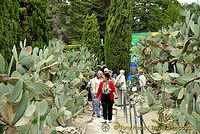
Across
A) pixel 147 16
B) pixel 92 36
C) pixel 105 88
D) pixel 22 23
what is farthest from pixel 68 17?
pixel 105 88

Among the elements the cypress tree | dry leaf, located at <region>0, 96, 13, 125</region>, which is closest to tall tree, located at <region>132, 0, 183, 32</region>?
the cypress tree

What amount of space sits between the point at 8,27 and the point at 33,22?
1.40 meters

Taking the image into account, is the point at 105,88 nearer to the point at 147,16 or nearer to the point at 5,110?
the point at 5,110

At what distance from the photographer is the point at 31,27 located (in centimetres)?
721

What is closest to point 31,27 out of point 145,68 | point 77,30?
point 145,68

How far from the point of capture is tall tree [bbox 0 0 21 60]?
18.4 ft

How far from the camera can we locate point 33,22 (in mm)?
7297

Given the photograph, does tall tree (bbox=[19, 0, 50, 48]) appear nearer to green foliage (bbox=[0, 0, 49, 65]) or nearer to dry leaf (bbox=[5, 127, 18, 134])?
green foliage (bbox=[0, 0, 49, 65])

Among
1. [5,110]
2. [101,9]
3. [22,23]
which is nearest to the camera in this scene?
[5,110]

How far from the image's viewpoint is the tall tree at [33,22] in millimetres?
7121

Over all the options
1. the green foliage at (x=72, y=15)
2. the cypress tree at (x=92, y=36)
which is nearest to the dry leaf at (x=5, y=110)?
the cypress tree at (x=92, y=36)

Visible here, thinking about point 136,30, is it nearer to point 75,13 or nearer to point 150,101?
point 75,13

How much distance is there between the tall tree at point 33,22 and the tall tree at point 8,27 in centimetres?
52

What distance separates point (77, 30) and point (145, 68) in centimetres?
1468
